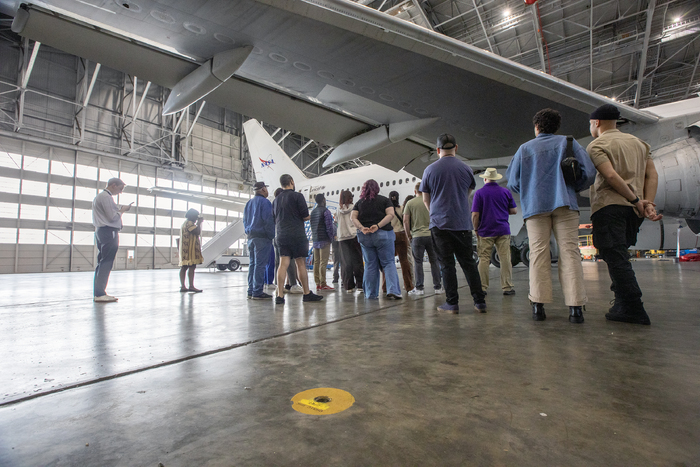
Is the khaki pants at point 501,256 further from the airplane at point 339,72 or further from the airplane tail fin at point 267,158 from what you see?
the airplane tail fin at point 267,158

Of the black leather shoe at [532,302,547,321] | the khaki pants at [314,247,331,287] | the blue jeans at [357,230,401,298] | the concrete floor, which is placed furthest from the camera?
the khaki pants at [314,247,331,287]

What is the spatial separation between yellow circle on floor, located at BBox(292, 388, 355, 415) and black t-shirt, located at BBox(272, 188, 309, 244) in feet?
8.48

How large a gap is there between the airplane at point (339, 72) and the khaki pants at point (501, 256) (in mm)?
1639

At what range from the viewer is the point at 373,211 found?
369cm

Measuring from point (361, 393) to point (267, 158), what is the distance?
1192cm

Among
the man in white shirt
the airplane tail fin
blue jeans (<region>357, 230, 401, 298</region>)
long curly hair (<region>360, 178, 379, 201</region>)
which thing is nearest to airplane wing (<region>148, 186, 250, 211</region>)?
the airplane tail fin

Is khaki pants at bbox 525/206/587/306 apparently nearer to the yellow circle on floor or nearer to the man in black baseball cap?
the man in black baseball cap

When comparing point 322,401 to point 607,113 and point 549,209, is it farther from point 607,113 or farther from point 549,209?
point 607,113

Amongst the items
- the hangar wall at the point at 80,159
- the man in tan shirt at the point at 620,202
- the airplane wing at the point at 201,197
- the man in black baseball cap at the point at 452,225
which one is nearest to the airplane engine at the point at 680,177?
the man in tan shirt at the point at 620,202

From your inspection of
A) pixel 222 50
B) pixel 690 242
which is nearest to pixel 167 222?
pixel 222 50

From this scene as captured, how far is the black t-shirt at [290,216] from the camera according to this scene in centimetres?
367

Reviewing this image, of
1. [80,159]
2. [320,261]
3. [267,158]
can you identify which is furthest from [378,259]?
[80,159]

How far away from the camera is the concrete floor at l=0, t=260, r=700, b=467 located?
0.82 metres

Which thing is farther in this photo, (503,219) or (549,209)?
(503,219)
